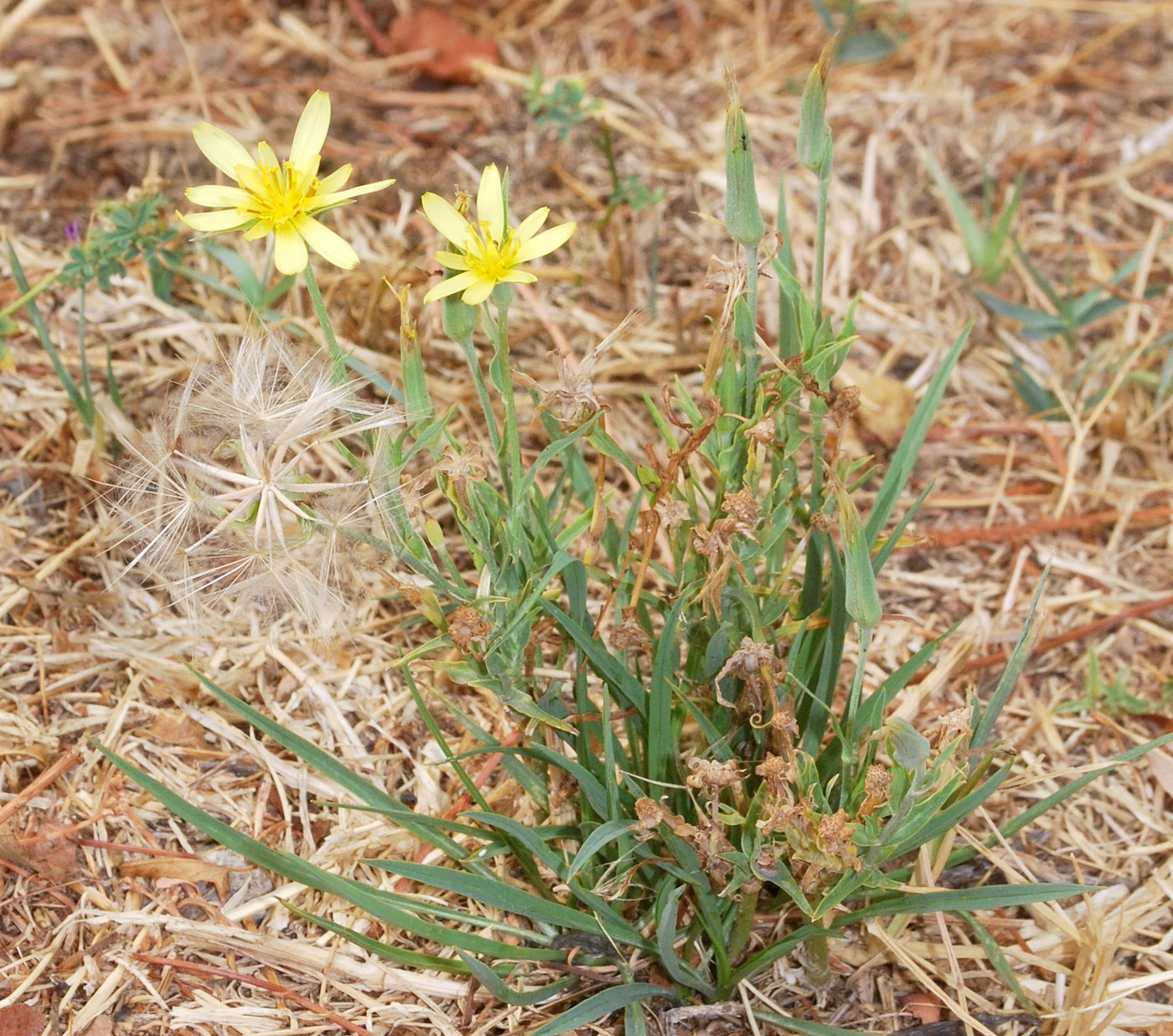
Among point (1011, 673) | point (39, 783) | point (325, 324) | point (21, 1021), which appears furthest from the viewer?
point (39, 783)

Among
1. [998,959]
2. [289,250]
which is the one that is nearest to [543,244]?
[289,250]

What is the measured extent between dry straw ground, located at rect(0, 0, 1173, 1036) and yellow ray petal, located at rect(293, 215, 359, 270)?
14 cm

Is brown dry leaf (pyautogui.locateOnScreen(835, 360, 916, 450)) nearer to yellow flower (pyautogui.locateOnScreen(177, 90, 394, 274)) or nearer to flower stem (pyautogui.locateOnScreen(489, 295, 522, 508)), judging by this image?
flower stem (pyautogui.locateOnScreen(489, 295, 522, 508))

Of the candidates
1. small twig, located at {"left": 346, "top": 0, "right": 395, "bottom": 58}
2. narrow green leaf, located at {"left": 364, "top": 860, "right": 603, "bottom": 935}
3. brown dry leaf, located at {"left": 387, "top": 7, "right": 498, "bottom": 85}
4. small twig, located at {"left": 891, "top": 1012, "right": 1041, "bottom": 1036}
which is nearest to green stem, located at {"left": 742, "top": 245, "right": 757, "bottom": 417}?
narrow green leaf, located at {"left": 364, "top": 860, "right": 603, "bottom": 935}

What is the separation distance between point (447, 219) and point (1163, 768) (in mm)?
1557

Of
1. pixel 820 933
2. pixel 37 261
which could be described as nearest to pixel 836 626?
pixel 820 933

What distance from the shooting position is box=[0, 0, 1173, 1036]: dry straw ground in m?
1.82

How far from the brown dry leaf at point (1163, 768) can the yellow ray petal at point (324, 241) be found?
1.60 metres

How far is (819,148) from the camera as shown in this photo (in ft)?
4.96

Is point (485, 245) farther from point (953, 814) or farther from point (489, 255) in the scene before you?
point (953, 814)

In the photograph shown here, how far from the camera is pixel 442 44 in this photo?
3.44 meters

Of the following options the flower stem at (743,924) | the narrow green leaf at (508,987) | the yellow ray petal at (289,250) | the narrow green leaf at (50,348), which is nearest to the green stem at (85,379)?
the narrow green leaf at (50,348)

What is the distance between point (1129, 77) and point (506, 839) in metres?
2.97

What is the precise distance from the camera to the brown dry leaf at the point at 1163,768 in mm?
2084
